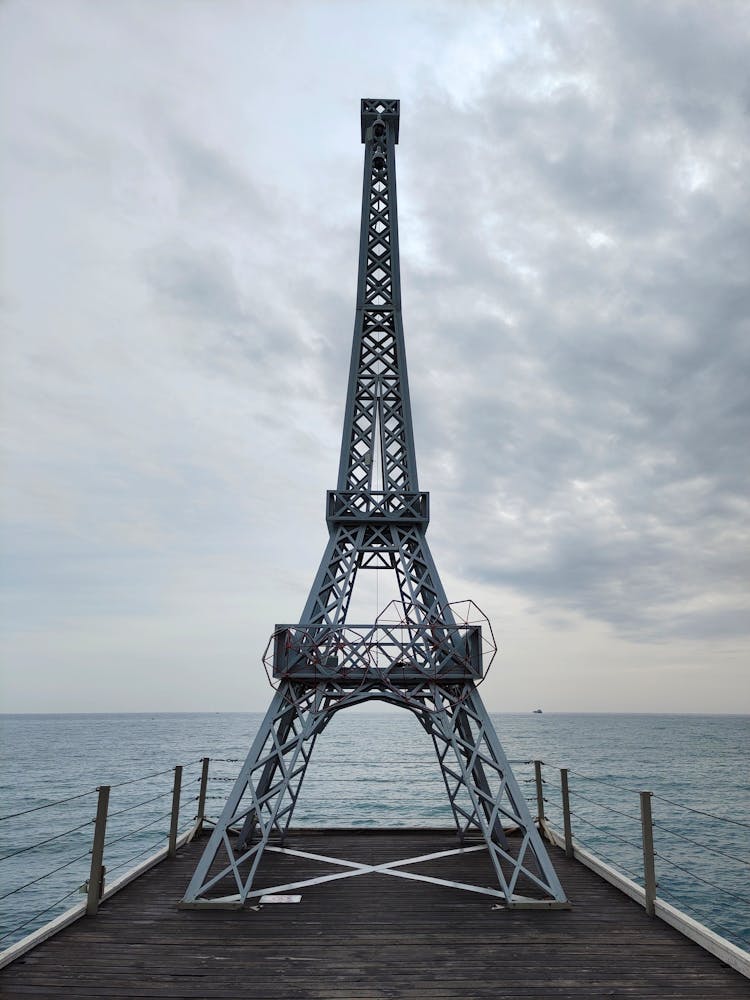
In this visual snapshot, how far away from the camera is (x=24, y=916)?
19062 millimetres

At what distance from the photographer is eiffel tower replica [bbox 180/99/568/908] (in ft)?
33.3

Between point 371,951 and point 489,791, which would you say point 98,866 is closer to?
point 371,951

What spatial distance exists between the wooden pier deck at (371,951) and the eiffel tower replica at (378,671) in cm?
72

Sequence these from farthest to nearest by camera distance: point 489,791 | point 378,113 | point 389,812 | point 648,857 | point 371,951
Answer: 1. point 389,812
2. point 378,113
3. point 489,791
4. point 648,857
5. point 371,951

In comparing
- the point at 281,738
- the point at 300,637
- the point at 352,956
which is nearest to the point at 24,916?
the point at 281,738

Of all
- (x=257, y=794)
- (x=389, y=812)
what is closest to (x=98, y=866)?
(x=257, y=794)

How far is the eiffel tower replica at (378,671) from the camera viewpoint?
1016cm

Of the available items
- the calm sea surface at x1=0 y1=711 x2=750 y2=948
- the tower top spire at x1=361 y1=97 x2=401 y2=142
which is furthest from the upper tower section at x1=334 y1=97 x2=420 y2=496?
the calm sea surface at x1=0 y1=711 x2=750 y2=948

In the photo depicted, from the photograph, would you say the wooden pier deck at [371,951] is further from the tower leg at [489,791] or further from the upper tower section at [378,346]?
the upper tower section at [378,346]

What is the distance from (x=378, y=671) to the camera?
1174 cm

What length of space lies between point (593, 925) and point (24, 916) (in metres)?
19.3

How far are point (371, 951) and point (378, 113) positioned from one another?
20359 millimetres

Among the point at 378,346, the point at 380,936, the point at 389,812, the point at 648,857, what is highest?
the point at 378,346

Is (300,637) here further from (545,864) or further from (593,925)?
(593,925)
